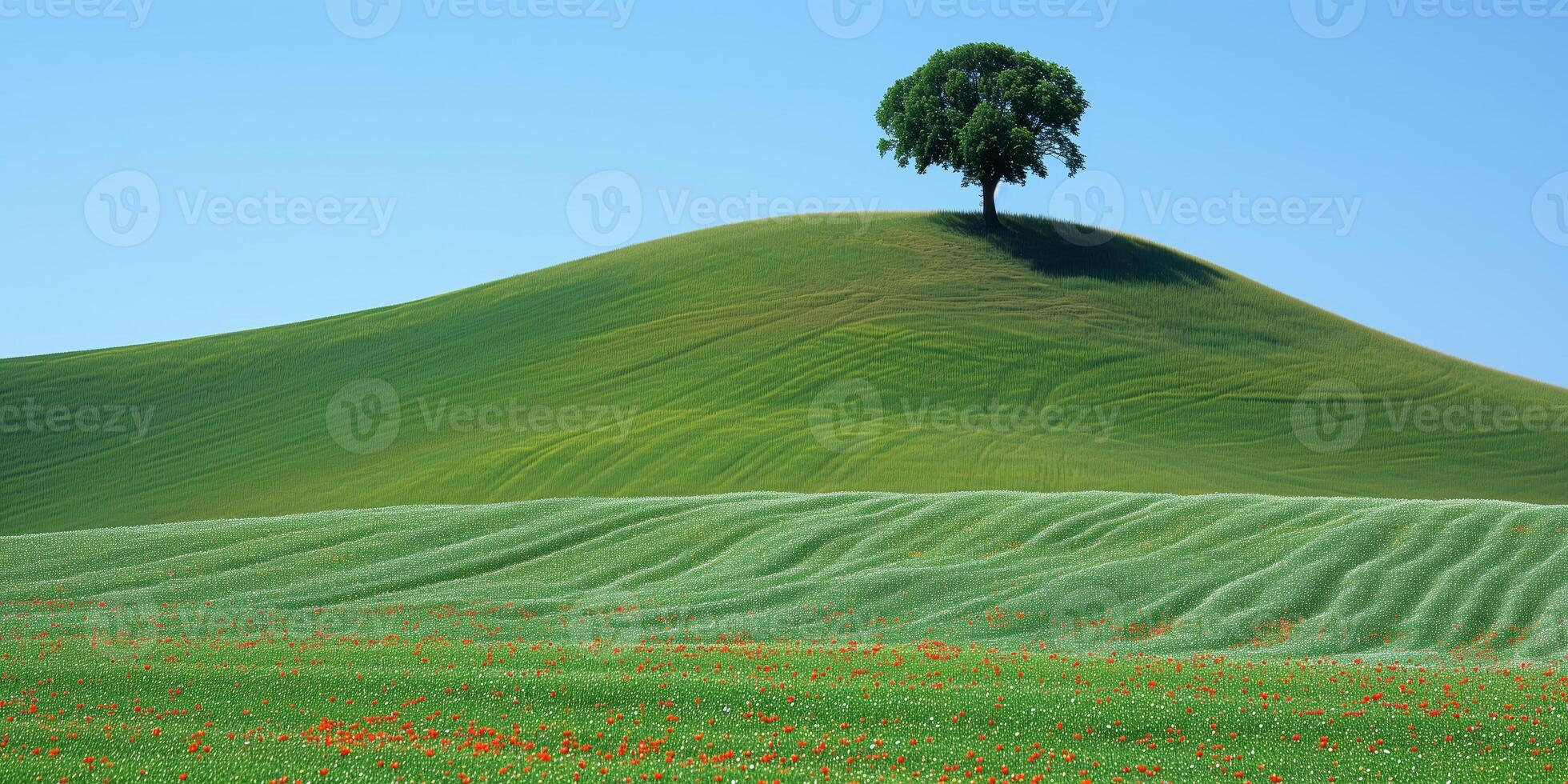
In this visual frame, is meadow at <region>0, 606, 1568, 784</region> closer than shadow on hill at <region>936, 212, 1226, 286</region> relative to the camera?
Yes

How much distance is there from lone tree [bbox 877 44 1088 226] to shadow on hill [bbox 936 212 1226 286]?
13.2ft

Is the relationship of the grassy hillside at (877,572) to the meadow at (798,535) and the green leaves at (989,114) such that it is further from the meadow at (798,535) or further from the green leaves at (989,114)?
the green leaves at (989,114)

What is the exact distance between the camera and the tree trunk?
281 ft

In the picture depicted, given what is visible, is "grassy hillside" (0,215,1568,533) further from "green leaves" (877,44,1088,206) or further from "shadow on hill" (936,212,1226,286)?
"green leaves" (877,44,1088,206)

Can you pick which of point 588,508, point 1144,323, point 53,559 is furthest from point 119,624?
point 1144,323

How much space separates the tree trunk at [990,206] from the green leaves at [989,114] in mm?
371

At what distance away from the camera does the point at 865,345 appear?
66312 mm

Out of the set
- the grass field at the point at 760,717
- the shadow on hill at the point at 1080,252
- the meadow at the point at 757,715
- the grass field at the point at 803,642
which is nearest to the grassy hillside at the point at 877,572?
the grass field at the point at 803,642

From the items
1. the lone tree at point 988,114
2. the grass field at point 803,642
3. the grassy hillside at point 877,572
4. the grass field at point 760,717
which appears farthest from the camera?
the lone tree at point 988,114

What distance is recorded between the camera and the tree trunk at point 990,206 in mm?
85562

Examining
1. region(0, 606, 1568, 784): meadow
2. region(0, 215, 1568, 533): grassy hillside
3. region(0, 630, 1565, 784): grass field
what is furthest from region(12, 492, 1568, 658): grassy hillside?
region(0, 215, 1568, 533): grassy hillside

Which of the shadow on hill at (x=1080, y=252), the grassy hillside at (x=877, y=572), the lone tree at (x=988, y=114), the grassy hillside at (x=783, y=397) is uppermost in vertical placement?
the lone tree at (x=988, y=114)

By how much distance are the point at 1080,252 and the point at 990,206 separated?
799cm

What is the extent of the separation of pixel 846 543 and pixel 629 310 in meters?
42.8
